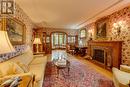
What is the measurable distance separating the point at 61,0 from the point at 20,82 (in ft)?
9.43

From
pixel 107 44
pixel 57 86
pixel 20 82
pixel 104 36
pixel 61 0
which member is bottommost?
pixel 57 86

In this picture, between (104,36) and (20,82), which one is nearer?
(20,82)

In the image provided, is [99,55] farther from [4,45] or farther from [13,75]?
[4,45]

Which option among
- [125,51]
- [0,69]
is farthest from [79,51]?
[0,69]

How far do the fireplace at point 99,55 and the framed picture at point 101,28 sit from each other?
31.6 inches

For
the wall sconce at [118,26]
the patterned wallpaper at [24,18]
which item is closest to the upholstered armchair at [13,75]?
the patterned wallpaper at [24,18]

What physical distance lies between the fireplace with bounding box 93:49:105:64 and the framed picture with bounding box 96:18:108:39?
0.80m

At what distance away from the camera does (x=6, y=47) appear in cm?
156

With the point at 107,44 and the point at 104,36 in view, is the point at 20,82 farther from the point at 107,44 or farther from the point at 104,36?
the point at 104,36

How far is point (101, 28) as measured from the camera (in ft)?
21.7

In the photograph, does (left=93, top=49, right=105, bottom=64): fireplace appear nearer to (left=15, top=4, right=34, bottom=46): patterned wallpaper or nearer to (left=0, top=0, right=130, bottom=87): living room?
(left=0, top=0, right=130, bottom=87): living room

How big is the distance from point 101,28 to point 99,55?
1.50 m

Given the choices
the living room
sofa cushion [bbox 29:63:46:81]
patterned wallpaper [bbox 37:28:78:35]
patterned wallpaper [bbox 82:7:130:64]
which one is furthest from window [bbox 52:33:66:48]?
sofa cushion [bbox 29:63:46:81]

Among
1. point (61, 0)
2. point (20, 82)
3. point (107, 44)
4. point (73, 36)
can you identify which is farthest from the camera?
point (73, 36)
